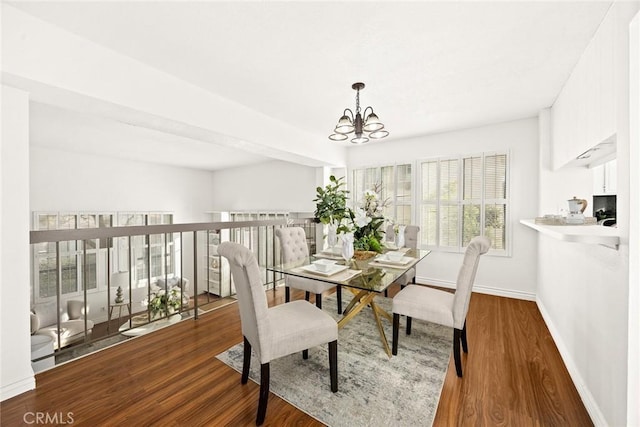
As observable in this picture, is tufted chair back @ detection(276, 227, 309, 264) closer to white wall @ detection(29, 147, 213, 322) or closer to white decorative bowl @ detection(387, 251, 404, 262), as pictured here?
white decorative bowl @ detection(387, 251, 404, 262)

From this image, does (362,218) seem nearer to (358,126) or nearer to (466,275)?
(358,126)

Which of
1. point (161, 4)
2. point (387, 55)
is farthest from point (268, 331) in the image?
point (387, 55)

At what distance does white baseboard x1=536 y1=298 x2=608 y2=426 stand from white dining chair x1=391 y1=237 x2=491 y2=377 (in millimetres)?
682

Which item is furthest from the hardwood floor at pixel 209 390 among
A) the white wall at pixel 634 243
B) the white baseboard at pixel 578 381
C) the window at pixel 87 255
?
the window at pixel 87 255

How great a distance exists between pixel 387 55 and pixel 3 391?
355cm

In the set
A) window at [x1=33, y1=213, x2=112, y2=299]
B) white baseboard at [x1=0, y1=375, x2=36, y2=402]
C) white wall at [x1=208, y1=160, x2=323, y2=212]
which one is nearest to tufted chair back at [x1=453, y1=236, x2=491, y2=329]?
white baseboard at [x1=0, y1=375, x2=36, y2=402]

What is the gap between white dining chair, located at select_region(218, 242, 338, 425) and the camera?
1479 mm

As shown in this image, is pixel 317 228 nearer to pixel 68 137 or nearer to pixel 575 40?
pixel 575 40

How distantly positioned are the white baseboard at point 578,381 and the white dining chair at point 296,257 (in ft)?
6.18

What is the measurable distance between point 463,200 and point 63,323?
7.42 m

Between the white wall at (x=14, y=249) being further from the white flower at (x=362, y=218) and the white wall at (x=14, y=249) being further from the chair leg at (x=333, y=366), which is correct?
the white flower at (x=362, y=218)

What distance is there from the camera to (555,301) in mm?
2484

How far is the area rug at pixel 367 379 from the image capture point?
155 cm

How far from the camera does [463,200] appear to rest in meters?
3.97
